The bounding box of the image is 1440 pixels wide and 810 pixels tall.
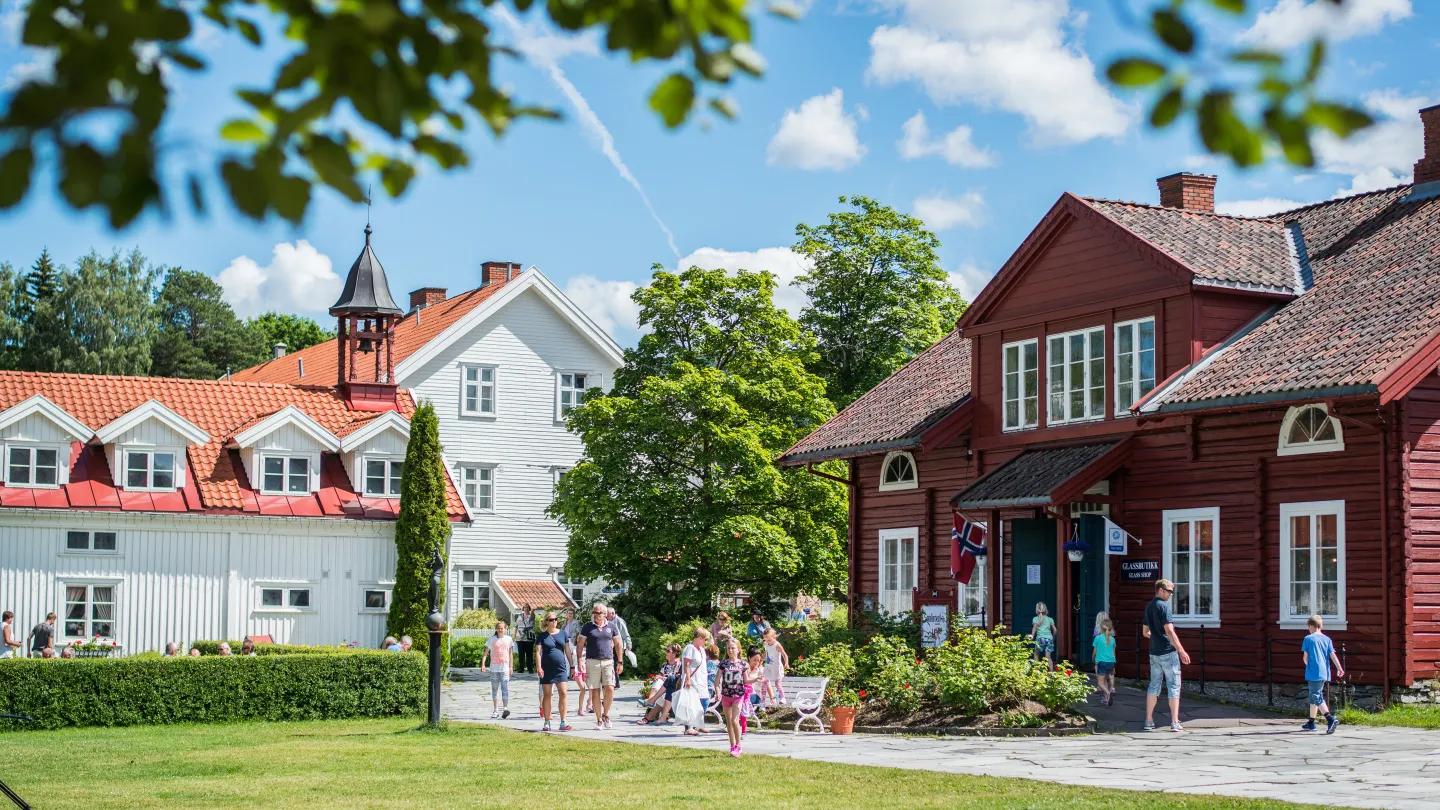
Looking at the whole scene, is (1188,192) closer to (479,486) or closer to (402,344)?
(479,486)

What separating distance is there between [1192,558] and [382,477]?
68.1 feet

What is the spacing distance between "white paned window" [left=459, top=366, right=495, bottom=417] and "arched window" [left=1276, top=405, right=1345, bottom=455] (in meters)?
28.4

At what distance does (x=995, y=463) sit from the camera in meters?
27.2

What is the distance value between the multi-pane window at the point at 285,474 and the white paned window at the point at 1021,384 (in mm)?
17454

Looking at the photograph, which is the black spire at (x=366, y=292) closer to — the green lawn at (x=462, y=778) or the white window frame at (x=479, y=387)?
the white window frame at (x=479, y=387)

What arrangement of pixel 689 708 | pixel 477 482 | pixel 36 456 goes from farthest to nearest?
pixel 477 482, pixel 36 456, pixel 689 708

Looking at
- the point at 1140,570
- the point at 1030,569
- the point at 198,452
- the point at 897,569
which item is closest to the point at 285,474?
the point at 198,452

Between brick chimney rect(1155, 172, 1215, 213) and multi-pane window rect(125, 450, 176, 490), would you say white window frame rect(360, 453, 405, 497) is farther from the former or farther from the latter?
brick chimney rect(1155, 172, 1215, 213)

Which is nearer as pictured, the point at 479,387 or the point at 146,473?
the point at 146,473

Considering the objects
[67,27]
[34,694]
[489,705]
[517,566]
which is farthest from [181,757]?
[517,566]

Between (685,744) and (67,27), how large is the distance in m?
16.1

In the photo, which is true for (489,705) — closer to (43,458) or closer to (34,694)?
(34,694)

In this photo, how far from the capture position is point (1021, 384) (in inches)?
1051

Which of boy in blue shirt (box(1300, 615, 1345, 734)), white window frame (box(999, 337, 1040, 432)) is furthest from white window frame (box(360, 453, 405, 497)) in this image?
boy in blue shirt (box(1300, 615, 1345, 734))
